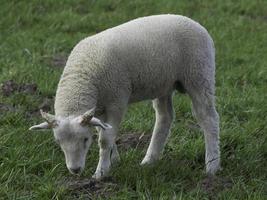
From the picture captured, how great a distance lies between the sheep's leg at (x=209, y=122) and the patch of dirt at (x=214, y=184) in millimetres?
325

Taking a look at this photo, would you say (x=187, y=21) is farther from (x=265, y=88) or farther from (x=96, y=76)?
(x=265, y=88)

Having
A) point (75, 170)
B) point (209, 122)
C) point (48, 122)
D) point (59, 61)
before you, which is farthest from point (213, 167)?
point (59, 61)

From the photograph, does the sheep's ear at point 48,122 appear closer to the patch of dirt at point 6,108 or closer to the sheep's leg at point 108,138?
the sheep's leg at point 108,138

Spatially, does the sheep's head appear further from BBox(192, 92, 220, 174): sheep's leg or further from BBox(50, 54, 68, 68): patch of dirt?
BBox(50, 54, 68, 68): patch of dirt

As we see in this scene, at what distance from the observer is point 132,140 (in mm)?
6445

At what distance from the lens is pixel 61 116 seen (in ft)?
16.8

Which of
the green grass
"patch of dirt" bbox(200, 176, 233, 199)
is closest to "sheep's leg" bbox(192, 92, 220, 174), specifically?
the green grass

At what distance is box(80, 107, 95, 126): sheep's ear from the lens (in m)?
4.92

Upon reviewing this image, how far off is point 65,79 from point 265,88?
136 inches

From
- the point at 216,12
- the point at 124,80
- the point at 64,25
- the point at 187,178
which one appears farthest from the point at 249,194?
the point at 216,12

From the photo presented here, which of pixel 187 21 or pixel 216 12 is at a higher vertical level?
pixel 187 21

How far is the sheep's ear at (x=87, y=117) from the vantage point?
4922 millimetres

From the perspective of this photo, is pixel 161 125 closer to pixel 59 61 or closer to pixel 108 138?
pixel 108 138

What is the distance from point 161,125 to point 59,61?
3.06 meters
